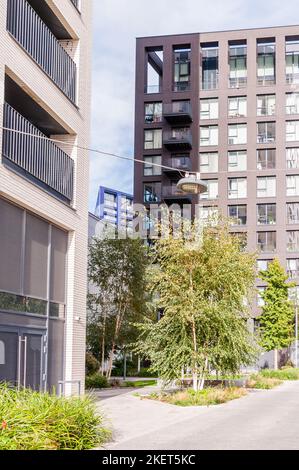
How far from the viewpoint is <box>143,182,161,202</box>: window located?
6788 cm

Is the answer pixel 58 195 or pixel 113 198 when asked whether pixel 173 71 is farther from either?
pixel 113 198

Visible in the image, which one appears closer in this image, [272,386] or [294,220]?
[272,386]

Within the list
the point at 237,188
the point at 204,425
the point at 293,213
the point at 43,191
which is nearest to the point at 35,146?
the point at 43,191

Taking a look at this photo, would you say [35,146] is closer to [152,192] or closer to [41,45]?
[41,45]

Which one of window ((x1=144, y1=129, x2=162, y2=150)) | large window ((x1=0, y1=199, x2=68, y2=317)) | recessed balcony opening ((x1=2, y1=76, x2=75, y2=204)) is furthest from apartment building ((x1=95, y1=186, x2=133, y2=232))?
large window ((x1=0, y1=199, x2=68, y2=317))

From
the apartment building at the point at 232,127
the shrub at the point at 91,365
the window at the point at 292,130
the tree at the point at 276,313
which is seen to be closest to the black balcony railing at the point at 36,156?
the shrub at the point at 91,365

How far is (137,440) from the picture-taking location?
528 inches

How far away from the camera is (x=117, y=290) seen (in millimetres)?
34906

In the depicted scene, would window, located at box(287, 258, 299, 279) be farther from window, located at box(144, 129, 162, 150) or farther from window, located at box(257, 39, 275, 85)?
window, located at box(257, 39, 275, 85)

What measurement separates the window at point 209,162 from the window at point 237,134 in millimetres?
1919

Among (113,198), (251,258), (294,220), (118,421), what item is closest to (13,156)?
(118,421)

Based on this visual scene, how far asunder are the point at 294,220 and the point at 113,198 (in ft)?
244

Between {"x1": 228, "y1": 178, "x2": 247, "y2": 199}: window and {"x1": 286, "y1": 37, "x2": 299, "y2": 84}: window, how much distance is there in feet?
32.5

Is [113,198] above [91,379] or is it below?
above
